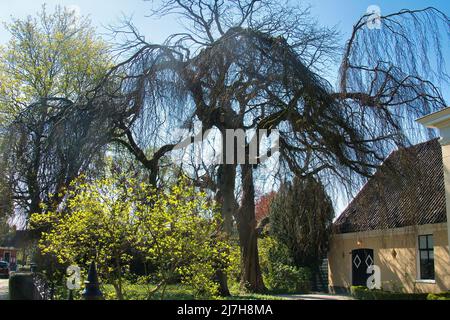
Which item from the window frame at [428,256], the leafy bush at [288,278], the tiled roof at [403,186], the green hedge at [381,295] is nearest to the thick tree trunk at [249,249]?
the green hedge at [381,295]

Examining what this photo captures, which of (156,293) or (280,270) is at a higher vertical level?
(156,293)

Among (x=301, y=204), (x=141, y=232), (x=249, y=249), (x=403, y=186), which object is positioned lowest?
(x=249, y=249)

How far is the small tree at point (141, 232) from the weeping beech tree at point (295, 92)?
240cm

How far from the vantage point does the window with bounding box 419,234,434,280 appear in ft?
60.3

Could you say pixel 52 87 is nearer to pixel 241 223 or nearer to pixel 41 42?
pixel 41 42

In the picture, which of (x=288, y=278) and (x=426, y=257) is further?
(x=288, y=278)

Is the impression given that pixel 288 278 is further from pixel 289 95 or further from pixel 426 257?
pixel 289 95

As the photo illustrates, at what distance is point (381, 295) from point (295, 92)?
9629 millimetres

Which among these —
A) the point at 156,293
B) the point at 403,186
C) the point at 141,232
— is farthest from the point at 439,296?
the point at 141,232

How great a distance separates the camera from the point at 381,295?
16672 millimetres

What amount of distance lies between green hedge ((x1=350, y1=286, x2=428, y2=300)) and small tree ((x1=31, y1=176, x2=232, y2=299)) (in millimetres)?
10007

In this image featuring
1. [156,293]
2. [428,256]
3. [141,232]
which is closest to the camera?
[141,232]

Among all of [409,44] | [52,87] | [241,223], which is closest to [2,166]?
[241,223]

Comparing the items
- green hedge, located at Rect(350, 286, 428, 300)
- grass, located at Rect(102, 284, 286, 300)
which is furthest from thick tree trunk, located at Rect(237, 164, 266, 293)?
grass, located at Rect(102, 284, 286, 300)
